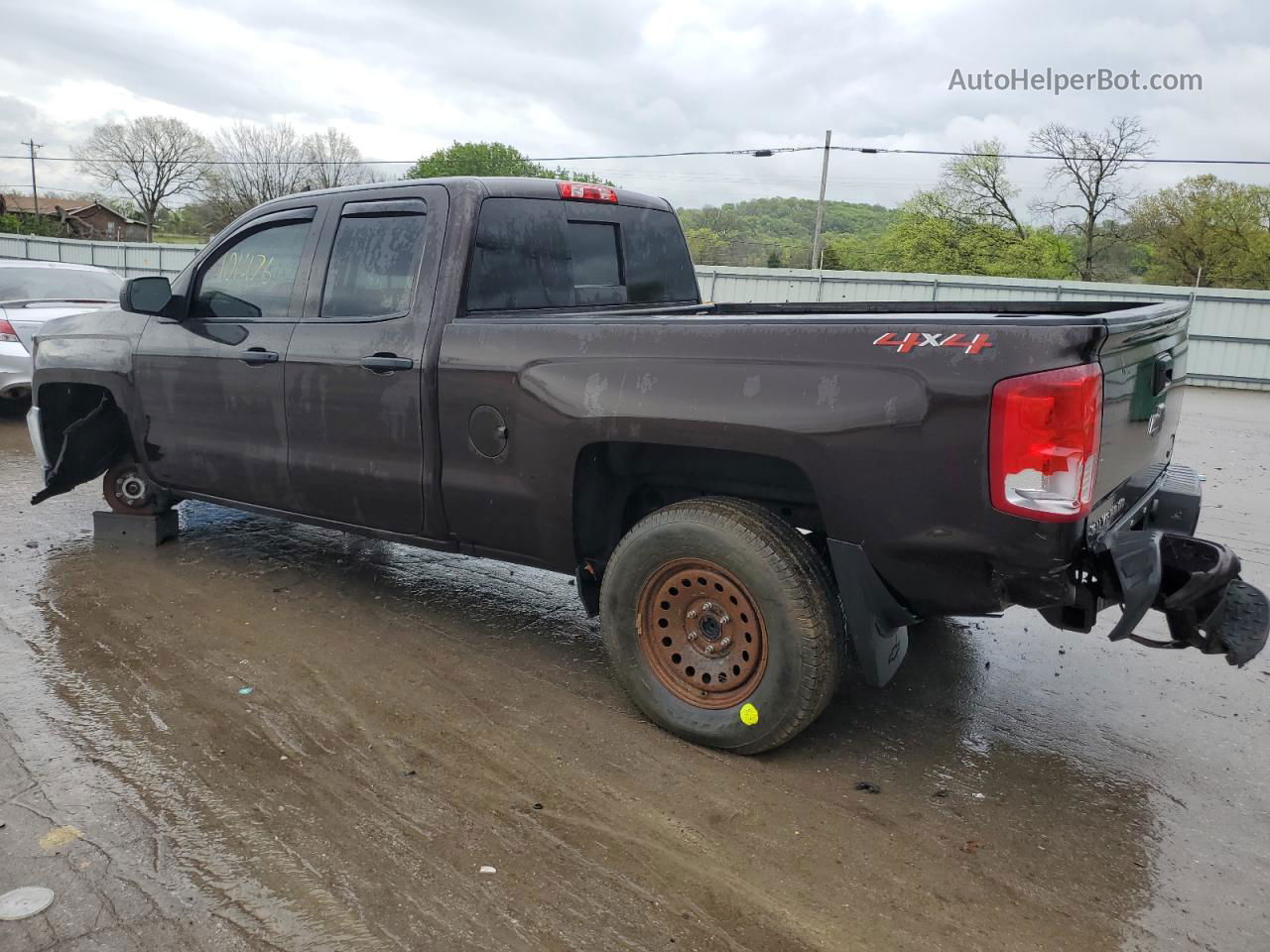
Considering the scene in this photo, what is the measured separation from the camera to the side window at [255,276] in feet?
14.5

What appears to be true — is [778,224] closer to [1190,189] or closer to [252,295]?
[1190,189]

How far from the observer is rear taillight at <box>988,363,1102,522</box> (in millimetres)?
2525

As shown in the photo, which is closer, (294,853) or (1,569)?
(294,853)

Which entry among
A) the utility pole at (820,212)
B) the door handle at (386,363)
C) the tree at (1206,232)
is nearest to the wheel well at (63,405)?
the door handle at (386,363)

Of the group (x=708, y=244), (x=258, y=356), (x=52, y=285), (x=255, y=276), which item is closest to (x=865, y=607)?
(x=258, y=356)

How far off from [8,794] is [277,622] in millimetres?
1560

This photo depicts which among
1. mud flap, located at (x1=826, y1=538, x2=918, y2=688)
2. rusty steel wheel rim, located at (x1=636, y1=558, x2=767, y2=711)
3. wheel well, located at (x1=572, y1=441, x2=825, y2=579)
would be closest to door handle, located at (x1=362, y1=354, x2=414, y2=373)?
wheel well, located at (x1=572, y1=441, x2=825, y2=579)

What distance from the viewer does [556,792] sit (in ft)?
9.95

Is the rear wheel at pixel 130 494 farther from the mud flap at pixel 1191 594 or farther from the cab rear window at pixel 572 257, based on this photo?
the mud flap at pixel 1191 594

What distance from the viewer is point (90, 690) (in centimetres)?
367

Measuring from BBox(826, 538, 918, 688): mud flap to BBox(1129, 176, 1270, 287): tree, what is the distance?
47788mm

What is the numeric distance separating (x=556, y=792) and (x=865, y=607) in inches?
45.9

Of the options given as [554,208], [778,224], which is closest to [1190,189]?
[778,224]

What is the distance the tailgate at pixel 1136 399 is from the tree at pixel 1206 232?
4657 cm
